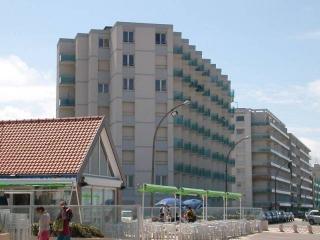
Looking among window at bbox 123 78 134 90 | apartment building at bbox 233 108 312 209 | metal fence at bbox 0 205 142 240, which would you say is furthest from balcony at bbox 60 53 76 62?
metal fence at bbox 0 205 142 240

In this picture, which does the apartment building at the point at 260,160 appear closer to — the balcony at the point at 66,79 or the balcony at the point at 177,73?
the balcony at the point at 177,73

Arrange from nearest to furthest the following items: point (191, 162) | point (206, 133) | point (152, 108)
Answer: point (152, 108), point (191, 162), point (206, 133)

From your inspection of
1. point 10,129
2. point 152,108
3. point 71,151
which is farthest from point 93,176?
point 152,108

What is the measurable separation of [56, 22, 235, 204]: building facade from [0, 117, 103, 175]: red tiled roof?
41391 millimetres

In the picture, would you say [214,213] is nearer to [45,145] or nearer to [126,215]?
[45,145]

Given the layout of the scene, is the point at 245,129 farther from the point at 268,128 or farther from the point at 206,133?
the point at 206,133

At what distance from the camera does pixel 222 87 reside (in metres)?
98.6

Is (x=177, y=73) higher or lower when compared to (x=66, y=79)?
lower

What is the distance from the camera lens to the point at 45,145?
30312mm

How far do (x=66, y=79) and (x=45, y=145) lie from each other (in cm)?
5359

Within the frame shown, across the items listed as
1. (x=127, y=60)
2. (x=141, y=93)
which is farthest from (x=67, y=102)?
(x=141, y=93)

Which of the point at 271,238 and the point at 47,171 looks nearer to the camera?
the point at 47,171

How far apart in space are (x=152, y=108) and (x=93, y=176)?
4602 cm

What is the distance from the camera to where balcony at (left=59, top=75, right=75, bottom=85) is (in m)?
83.0
